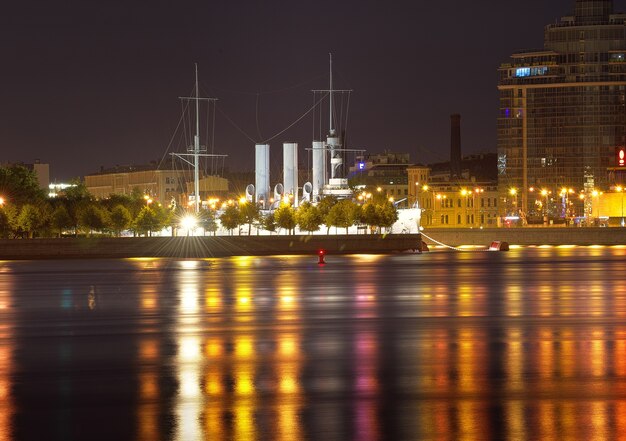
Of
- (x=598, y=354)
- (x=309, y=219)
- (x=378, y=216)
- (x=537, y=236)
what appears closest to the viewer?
(x=598, y=354)

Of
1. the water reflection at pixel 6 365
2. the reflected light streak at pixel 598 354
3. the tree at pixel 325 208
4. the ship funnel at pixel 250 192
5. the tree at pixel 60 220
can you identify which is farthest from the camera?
the ship funnel at pixel 250 192

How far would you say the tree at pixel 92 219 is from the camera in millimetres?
90938

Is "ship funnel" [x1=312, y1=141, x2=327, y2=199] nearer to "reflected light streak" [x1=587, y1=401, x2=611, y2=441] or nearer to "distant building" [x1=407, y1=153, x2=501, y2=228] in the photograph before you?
"distant building" [x1=407, y1=153, x2=501, y2=228]

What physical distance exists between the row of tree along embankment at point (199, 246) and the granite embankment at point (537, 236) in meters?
21.8

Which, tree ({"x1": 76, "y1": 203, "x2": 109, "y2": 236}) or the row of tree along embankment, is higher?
tree ({"x1": 76, "y1": 203, "x2": 109, "y2": 236})

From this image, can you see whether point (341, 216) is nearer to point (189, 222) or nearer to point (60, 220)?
point (189, 222)

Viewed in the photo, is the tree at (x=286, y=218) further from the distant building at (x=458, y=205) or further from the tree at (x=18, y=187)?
the distant building at (x=458, y=205)

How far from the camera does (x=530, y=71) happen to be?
182 metres

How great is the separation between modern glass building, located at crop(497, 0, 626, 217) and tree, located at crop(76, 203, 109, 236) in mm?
100087

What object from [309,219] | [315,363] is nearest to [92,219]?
[309,219]

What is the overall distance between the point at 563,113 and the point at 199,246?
4350 inches

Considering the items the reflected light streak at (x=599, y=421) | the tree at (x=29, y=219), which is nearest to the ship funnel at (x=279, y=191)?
the tree at (x=29, y=219)

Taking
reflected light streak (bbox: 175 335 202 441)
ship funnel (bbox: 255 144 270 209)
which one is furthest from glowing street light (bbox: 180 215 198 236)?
reflected light streak (bbox: 175 335 202 441)

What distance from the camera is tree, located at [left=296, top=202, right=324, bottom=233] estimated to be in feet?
321
